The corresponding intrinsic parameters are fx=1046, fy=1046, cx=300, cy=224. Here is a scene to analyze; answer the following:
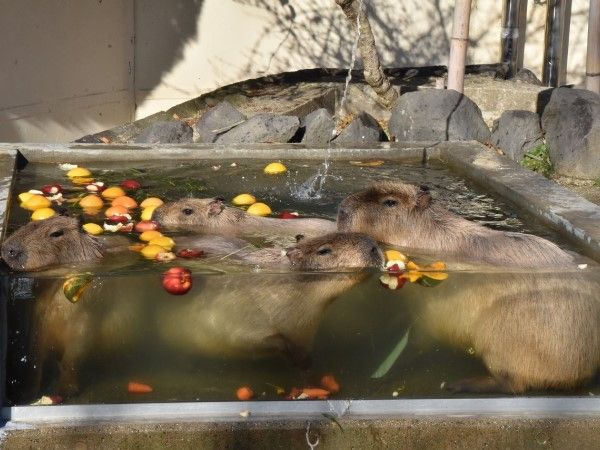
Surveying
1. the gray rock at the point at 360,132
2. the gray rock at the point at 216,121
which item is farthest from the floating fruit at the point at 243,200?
the gray rock at the point at 216,121

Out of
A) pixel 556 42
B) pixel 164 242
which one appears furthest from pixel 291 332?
pixel 556 42

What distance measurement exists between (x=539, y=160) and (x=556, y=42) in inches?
126

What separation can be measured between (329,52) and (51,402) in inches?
329

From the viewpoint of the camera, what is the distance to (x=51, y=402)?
168 inches

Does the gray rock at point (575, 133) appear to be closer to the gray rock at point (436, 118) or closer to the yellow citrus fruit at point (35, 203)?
the gray rock at point (436, 118)

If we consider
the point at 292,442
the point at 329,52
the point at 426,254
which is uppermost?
the point at 329,52

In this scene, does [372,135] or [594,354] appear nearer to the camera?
[594,354]

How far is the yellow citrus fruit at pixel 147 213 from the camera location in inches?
239

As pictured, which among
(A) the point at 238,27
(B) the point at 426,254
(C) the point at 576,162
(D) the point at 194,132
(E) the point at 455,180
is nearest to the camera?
(B) the point at 426,254

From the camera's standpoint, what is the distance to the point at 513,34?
12250 millimetres

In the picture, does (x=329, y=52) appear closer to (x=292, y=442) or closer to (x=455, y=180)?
(x=455, y=180)

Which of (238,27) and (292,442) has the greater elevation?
(238,27)

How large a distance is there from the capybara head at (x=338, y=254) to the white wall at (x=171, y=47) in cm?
613

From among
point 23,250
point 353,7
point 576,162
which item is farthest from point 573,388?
point 353,7
